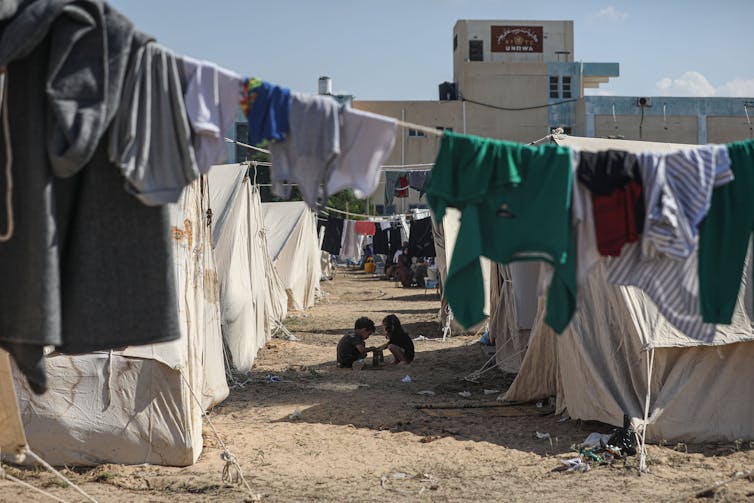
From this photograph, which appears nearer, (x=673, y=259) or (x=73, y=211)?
(x=73, y=211)

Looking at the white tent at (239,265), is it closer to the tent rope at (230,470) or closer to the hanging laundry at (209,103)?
the tent rope at (230,470)

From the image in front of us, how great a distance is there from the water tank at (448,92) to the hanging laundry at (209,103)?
132 ft

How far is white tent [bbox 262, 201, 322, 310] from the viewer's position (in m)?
20.4

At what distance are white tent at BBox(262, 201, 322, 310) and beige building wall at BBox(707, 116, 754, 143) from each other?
23676 millimetres

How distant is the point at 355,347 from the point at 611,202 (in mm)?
8513

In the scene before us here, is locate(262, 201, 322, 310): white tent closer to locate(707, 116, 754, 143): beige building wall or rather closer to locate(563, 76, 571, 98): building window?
locate(707, 116, 754, 143): beige building wall

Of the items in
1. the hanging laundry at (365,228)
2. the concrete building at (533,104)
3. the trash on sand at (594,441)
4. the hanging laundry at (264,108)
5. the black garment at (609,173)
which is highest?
the concrete building at (533,104)

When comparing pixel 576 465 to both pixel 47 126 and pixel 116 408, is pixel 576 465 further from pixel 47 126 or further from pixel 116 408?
pixel 47 126

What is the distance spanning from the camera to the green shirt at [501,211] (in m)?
3.90

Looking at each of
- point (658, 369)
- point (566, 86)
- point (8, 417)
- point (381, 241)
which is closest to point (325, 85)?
point (381, 241)

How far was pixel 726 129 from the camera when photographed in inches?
1517

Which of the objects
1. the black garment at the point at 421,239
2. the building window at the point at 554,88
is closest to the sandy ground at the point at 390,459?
the black garment at the point at 421,239

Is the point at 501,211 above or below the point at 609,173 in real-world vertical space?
below

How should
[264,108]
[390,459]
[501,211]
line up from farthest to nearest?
1. [390,459]
2. [501,211]
3. [264,108]
